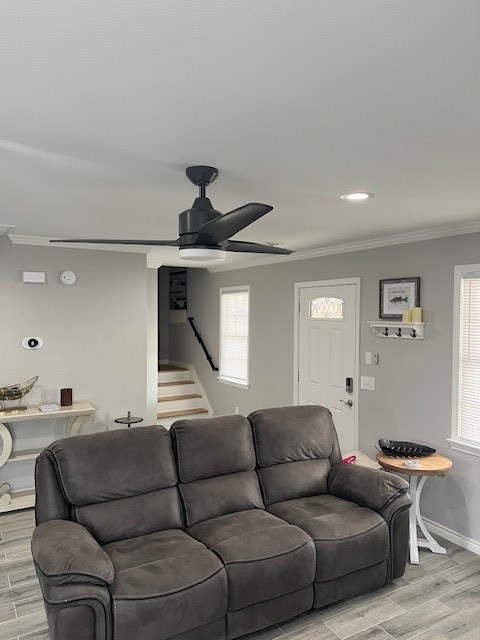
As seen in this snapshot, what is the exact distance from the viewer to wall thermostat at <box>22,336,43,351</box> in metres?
4.44

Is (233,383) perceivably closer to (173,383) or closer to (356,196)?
(173,383)

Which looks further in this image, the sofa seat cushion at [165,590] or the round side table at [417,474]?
the round side table at [417,474]

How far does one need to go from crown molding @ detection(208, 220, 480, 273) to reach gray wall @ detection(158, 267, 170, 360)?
2.63 m

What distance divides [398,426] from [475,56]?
3406mm

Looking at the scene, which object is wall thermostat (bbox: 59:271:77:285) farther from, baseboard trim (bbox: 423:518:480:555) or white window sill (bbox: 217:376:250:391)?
baseboard trim (bbox: 423:518:480:555)

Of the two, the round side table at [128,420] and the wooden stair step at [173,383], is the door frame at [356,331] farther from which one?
the wooden stair step at [173,383]

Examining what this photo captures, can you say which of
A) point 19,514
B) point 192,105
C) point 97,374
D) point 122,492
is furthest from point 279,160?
point 19,514

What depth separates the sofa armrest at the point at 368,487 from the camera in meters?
3.12

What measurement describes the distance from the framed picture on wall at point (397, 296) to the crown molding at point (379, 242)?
13.4 inches

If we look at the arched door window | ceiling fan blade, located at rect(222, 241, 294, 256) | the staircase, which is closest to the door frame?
the arched door window

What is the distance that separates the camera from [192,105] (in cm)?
155

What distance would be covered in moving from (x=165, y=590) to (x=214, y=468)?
3.23ft

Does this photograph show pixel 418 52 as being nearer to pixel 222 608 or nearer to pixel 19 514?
pixel 222 608

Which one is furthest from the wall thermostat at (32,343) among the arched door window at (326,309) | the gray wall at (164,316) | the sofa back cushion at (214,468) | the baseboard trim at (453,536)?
the gray wall at (164,316)
